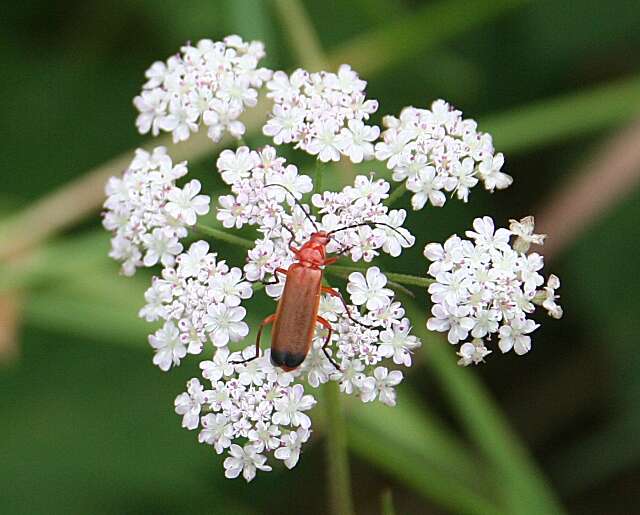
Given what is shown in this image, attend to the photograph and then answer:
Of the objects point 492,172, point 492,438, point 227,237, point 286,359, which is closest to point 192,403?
point 286,359

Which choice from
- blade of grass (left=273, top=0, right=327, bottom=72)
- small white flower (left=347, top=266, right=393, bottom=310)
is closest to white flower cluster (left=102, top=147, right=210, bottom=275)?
small white flower (left=347, top=266, right=393, bottom=310)

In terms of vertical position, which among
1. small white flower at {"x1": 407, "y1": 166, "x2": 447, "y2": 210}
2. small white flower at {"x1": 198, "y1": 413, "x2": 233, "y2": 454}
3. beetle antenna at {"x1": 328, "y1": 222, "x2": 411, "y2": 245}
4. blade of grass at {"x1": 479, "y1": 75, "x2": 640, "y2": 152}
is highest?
blade of grass at {"x1": 479, "y1": 75, "x2": 640, "y2": 152}

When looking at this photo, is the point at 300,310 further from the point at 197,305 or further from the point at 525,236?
the point at 525,236

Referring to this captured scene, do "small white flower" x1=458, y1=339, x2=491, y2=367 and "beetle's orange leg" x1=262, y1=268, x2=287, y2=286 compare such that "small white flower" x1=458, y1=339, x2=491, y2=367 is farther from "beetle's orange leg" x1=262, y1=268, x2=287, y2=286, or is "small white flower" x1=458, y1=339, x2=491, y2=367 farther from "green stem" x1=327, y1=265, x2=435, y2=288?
"beetle's orange leg" x1=262, y1=268, x2=287, y2=286

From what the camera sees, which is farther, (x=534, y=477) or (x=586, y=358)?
(x=586, y=358)

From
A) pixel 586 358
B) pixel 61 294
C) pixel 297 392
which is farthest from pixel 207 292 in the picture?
pixel 586 358

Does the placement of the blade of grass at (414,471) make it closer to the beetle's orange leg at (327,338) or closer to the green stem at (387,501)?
the green stem at (387,501)

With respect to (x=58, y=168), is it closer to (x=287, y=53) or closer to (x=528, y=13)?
(x=287, y=53)
